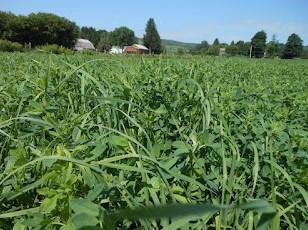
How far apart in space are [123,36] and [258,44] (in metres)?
37.9

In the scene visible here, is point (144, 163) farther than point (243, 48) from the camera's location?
No

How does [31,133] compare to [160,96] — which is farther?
[160,96]

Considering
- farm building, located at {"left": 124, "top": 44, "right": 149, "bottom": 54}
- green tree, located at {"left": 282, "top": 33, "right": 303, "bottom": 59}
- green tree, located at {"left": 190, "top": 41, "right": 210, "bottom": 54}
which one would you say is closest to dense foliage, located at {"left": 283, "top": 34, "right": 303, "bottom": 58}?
green tree, located at {"left": 282, "top": 33, "right": 303, "bottom": 59}

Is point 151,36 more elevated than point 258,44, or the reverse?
point 151,36

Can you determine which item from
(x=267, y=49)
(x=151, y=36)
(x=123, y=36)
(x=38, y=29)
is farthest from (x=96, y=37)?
(x=267, y=49)

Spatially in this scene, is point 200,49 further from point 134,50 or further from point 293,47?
point 134,50

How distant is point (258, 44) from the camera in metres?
82.2

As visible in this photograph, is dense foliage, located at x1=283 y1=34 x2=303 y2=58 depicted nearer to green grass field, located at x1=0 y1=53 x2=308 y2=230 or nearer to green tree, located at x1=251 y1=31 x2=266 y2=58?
green tree, located at x1=251 y1=31 x2=266 y2=58

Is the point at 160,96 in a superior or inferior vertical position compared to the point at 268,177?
superior

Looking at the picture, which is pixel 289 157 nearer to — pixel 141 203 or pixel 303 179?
pixel 303 179

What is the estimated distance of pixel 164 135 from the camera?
4.94 ft

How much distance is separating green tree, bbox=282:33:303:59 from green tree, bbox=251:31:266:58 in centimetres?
453

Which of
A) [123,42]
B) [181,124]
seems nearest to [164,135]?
[181,124]

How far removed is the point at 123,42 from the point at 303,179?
332 ft
